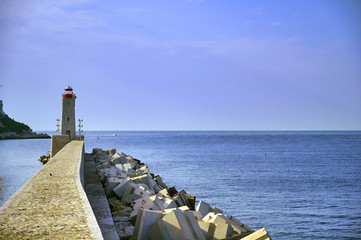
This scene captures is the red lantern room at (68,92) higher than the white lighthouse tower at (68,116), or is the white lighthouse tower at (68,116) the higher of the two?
the red lantern room at (68,92)

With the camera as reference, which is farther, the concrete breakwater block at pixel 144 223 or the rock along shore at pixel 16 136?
the rock along shore at pixel 16 136

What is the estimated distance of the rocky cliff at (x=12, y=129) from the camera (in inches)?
3758

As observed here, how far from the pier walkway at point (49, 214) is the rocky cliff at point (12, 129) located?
9842 centimetres

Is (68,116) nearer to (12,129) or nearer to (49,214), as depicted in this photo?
(49,214)

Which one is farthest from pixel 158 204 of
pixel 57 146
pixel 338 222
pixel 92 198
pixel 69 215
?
pixel 57 146

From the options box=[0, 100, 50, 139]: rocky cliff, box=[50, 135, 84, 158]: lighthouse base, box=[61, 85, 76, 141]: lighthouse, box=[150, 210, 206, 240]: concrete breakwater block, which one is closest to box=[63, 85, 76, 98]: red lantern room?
box=[61, 85, 76, 141]: lighthouse

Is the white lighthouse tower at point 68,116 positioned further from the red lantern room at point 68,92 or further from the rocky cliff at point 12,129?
the rocky cliff at point 12,129

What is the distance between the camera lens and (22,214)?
4.17 m

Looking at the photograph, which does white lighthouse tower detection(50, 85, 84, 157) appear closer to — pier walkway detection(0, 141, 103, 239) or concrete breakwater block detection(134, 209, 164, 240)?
pier walkway detection(0, 141, 103, 239)

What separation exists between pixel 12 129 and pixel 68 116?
81970mm

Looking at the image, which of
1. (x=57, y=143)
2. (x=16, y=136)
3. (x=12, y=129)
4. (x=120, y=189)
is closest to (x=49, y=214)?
(x=120, y=189)

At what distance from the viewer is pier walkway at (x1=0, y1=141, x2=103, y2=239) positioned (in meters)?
3.46

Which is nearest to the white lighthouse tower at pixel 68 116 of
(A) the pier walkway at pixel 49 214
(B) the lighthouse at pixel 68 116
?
(B) the lighthouse at pixel 68 116

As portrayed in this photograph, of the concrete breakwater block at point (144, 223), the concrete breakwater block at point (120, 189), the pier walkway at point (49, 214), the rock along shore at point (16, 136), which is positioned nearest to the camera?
the pier walkway at point (49, 214)
